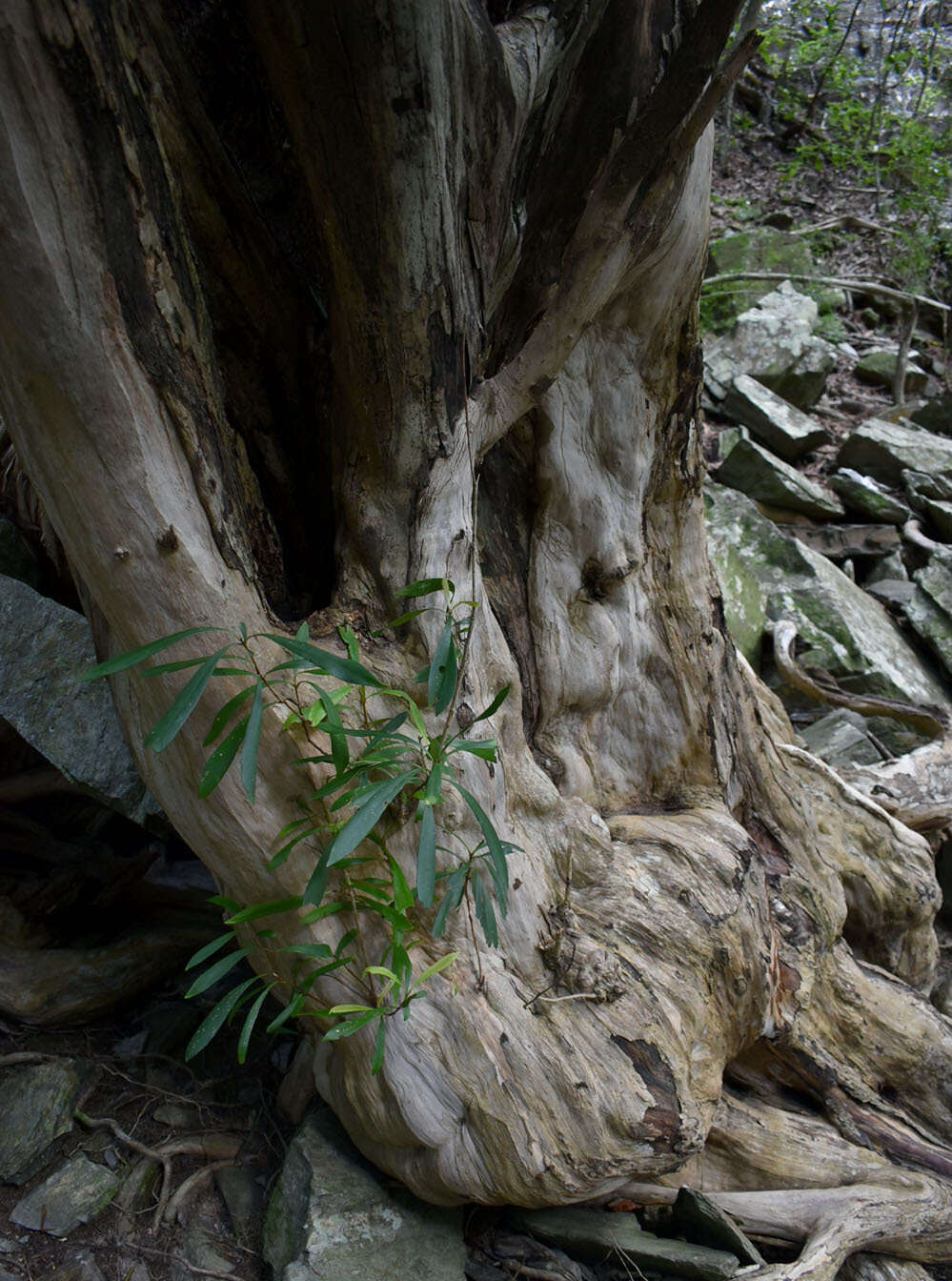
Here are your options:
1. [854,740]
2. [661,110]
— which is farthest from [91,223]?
[854,740]

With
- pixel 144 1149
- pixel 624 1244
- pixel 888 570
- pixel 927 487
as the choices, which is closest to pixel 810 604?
pixel 888 570

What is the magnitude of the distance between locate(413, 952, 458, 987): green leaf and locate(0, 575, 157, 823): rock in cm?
117

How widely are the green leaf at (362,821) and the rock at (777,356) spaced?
23.8ft

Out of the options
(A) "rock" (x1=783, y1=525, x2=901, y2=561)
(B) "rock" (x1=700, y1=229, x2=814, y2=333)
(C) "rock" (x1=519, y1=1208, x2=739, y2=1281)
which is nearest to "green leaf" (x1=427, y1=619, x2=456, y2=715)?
(C) "rock" (x1=519, y1=1208, x2=739, y2=1281)

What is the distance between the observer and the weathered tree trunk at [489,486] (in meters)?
1.69

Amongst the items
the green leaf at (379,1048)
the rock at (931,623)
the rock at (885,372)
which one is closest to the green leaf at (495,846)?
the green leaf at (379,1048)

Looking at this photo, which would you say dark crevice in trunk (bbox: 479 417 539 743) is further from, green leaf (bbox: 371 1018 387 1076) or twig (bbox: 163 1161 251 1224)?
twig (bbox: 163 1161 251 1224)

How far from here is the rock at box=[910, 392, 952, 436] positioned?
8.27m

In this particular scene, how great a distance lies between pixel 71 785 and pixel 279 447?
4.79 feet

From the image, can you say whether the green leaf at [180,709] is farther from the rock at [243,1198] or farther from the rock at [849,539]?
the rock at [849,539]

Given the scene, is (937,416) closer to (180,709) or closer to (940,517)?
(940,517)

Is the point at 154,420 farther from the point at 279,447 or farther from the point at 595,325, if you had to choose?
the point at 595,325

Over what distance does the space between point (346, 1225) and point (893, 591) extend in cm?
570

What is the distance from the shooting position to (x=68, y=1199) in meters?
2.18
